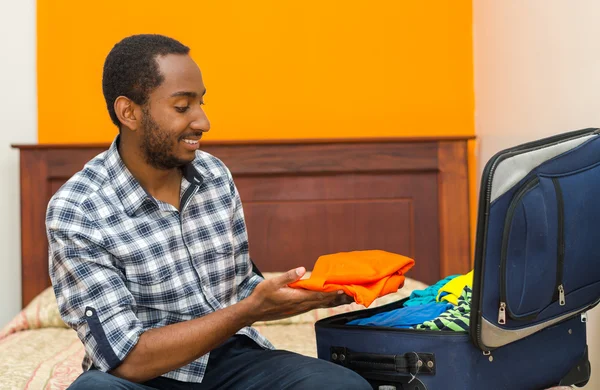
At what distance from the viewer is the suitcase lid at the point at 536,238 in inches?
58.8

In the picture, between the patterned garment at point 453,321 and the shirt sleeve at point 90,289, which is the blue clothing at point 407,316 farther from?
the shirt sleeve at point 90,289

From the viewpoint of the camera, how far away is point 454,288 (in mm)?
1752

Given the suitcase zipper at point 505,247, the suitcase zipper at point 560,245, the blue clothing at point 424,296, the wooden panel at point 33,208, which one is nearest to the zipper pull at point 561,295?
the suitcase zipper at point 560,245

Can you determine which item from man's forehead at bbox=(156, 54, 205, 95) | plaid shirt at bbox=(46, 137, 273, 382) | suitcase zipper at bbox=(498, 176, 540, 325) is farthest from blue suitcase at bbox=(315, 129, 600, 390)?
man's forehead at bbox=(156, 54, 205, 95)

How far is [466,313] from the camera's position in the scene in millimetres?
1628

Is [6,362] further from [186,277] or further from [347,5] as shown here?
[347,5]

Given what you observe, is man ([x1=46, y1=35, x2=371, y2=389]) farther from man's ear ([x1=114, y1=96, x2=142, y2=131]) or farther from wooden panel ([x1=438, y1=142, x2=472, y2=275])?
wooden panel ([x1=438, y1=142, x2=472, y2=275])

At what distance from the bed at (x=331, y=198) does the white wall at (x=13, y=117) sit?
11 centimetres

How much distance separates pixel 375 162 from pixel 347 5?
658 mm

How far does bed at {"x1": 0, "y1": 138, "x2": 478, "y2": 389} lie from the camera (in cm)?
311

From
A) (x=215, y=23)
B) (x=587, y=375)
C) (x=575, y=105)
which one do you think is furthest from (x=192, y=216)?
(x=215, y=23)

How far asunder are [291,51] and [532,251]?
6.28 ft

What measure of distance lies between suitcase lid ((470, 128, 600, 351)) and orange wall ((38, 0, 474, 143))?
1.62 meters

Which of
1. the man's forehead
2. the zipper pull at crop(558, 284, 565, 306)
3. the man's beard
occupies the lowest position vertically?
the zipper pull at crop(558, 284, 565, 306)
